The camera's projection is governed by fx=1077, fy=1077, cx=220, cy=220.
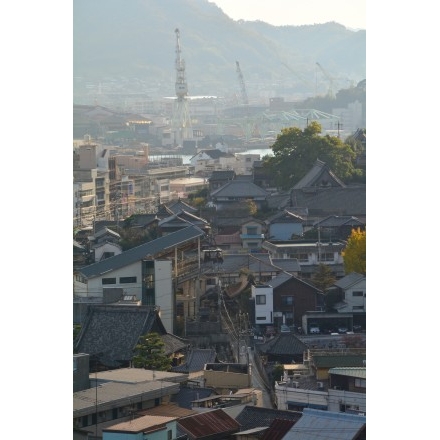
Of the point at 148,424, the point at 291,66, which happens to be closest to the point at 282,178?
the point at 148,424

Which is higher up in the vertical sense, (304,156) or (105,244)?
(304,156)

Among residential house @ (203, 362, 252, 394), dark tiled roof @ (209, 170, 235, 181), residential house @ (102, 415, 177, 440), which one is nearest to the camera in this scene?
residential house @ (102, 415, 177, 440)

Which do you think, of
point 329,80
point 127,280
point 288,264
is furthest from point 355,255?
point 329,80

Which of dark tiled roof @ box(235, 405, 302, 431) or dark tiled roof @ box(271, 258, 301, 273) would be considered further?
dark tiled roof @ box(271, 258, 301, 273)

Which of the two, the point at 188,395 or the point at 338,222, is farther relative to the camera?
the point at 338,222

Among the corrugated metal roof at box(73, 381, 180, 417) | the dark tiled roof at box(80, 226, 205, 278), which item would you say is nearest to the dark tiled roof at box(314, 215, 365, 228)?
the dark tiled roof at box(80, 226, 205, 278)

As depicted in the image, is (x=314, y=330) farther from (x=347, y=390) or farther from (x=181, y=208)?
(x=181, y=208)

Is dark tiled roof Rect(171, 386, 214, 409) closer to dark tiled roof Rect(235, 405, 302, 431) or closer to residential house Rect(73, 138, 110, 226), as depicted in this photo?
dark tiled roof Rect(235, 405, 302, 431)
